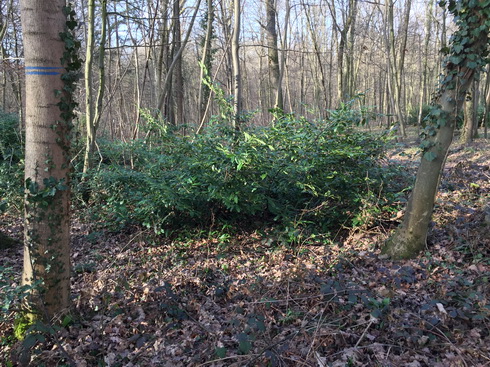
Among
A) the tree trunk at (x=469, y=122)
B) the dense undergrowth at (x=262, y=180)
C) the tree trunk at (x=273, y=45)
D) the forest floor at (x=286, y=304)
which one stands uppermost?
the tree trunk at (x=273, y=45)

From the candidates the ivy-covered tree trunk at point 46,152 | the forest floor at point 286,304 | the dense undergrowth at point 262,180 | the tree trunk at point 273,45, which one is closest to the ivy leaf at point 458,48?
the dense undergrowth at point 262,180

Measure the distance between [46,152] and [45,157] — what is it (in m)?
0.04

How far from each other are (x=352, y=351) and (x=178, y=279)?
227 cm

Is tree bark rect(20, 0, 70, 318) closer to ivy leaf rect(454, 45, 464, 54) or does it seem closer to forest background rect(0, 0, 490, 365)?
forest background rect(0, 0, 490, 365)

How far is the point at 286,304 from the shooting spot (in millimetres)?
3400

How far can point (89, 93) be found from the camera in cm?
692

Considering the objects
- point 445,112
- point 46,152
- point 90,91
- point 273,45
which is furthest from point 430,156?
point 273,45

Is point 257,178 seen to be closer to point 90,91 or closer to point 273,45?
point 90,91

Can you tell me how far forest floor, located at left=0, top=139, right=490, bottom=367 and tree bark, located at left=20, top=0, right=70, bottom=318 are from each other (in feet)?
1.78

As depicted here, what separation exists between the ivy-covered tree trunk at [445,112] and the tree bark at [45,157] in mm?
3860

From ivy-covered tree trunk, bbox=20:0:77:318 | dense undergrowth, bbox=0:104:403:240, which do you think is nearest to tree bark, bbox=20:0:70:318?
ivy-covered tree trunk, bbox=20:0:77:318

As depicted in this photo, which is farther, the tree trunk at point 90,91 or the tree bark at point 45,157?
the tree trunk at point 90,91

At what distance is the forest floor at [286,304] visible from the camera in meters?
2.71

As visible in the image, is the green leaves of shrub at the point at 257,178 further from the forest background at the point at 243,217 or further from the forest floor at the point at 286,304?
the forest floor at the point at 286,304
